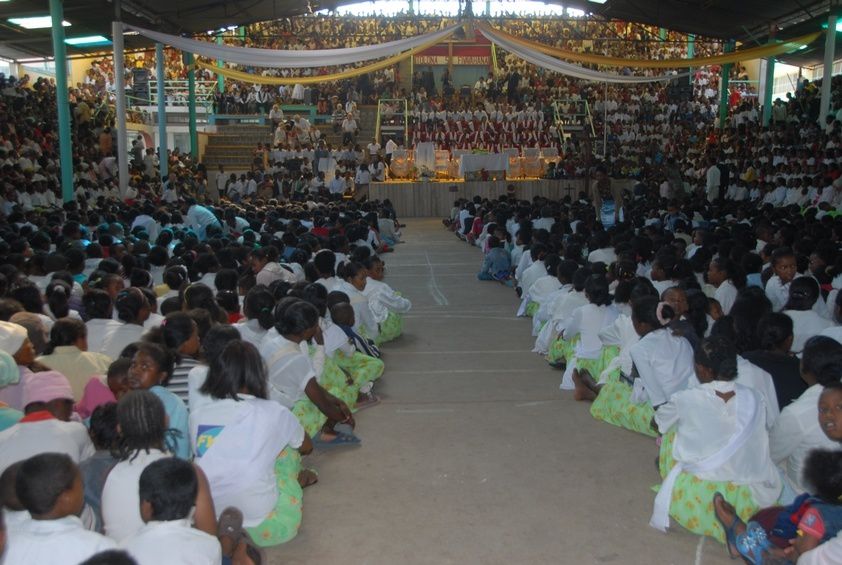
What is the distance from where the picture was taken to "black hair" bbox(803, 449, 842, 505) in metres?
2.66

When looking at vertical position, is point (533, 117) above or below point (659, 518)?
above

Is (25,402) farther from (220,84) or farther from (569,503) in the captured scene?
(220,84)

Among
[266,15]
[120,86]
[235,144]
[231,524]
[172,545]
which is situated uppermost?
[266,15]

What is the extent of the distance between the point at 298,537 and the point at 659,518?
5.44ft

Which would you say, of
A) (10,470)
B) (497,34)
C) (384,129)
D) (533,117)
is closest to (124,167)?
(497,34)

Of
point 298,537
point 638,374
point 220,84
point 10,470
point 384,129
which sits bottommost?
point 298,537

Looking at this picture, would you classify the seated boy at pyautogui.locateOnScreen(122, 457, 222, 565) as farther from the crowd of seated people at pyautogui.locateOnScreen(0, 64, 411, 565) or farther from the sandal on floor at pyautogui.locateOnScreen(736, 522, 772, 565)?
the sandal on floor at pyautogui.locateOnScreen(736, 522, 772, 565)

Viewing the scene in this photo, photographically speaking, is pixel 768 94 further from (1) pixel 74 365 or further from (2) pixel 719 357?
(1) pixel 74 365

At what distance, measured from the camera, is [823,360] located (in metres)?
3.52

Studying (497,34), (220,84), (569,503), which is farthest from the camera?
(220,84)

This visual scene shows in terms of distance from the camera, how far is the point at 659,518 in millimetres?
3629

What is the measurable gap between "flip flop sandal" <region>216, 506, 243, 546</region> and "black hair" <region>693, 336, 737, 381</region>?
214 cm

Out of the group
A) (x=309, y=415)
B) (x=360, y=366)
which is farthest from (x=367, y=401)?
(x=309, y=415)

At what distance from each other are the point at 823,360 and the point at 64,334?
364 cm
